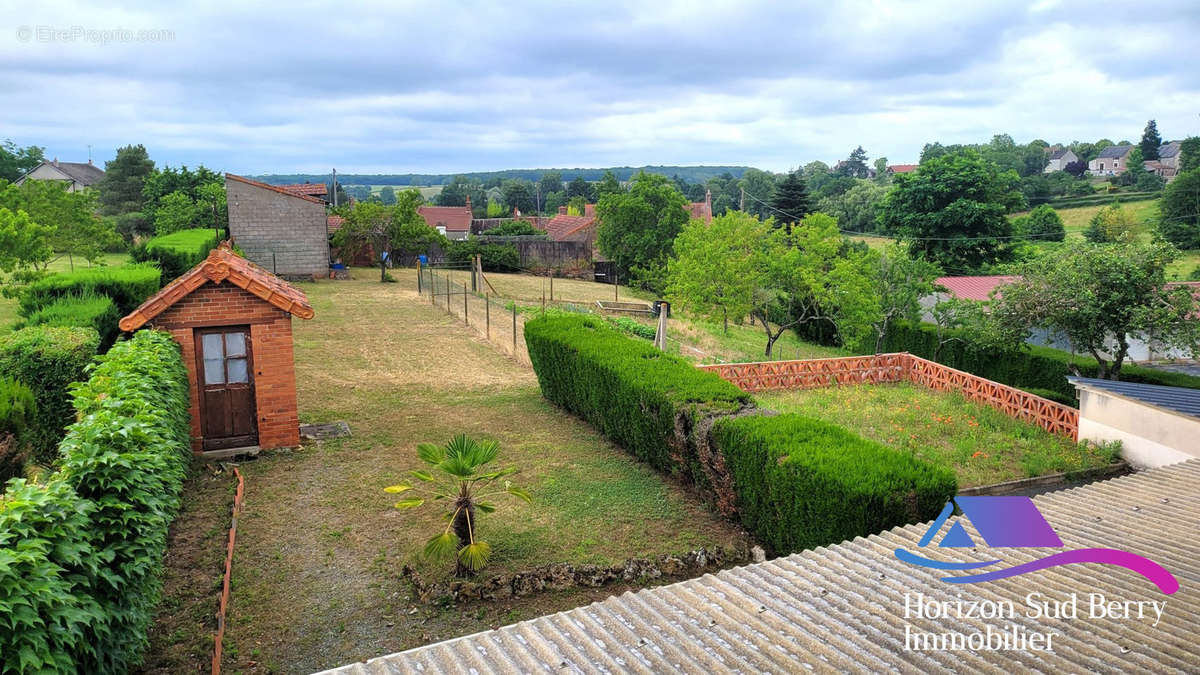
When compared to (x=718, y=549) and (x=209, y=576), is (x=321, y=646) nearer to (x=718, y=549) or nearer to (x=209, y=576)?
(x=209, y=576)

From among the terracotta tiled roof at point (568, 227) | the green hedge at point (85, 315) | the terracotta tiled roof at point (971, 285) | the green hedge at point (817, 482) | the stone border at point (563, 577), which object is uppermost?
the terracotta tiled roof at point (568, 227)

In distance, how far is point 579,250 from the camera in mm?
51188

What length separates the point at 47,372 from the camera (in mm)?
11211

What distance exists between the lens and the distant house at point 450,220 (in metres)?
76.2

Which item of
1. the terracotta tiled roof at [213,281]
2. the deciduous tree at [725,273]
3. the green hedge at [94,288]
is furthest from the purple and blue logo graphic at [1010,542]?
the deciduous tree at [725,273]

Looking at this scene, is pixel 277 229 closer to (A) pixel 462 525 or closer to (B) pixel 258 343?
(B) pixel 258 343

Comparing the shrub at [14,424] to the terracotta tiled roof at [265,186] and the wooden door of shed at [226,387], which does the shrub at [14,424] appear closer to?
the wooden door of shed at [226,387]

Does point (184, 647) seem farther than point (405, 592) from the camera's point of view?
No

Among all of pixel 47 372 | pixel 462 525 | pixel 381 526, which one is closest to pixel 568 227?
pixel 47 372

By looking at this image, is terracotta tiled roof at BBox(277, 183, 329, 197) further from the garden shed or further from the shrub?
the shrub

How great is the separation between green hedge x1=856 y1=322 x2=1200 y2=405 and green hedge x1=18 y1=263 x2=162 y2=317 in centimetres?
2095

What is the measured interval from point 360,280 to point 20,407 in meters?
29.3

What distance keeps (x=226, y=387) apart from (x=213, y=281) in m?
1.77

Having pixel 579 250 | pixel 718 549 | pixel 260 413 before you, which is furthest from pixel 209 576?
pixel 579 250
